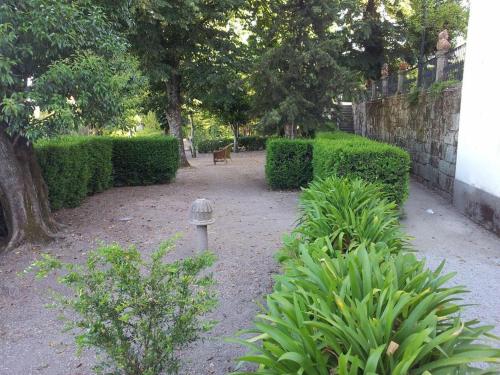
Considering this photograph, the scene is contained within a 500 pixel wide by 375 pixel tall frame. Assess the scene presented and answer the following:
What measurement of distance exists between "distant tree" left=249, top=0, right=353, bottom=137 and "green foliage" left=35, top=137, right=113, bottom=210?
467cm

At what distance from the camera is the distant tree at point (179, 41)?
12.1 m

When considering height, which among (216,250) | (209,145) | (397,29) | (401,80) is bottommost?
(209,145)

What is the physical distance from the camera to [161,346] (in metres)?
2.41

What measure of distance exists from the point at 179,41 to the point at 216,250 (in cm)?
1008

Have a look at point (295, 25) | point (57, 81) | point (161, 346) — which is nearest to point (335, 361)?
point (161, 346)

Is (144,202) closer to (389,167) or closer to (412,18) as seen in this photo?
(389,167)

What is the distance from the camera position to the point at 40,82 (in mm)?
4773

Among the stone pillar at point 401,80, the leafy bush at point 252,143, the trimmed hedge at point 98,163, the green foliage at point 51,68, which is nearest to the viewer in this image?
the green foliage at point 51,68

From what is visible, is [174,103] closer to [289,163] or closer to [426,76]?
[289,163]

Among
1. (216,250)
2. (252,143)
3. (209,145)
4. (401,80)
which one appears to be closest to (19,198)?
(216,250)

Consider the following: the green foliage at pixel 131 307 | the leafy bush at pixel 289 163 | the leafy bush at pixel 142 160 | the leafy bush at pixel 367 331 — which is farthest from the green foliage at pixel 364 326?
the leafy bush at pixel 142 160

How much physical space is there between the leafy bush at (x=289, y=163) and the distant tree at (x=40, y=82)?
5541mm

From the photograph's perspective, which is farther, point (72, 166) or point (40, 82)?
point (72, 166)

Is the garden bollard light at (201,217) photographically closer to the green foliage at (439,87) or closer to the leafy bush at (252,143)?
the green foliage at (439,87)
